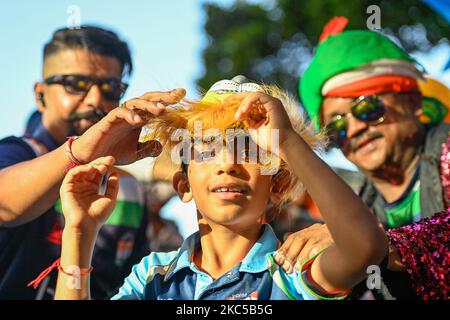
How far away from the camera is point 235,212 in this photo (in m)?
2.09

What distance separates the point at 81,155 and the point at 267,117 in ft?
1.85

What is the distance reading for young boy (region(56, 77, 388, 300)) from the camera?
181cm

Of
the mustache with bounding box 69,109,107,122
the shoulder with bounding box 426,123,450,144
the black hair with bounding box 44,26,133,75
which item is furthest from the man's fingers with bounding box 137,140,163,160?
the shoulder with bounding box 426,123,450,144

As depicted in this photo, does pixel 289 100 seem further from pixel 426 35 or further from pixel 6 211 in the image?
pixel 426 35

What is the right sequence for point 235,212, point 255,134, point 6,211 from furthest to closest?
1. point 6,211
2. point 235,212
3. point 255,134

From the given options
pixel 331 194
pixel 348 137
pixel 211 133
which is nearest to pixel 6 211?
pixel 211 133

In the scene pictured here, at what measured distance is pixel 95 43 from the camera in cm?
358

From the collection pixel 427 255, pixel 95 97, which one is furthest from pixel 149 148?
pixel 95 97

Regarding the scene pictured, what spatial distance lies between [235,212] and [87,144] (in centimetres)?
42

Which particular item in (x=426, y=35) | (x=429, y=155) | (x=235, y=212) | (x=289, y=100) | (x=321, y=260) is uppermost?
(x=426, y=35)

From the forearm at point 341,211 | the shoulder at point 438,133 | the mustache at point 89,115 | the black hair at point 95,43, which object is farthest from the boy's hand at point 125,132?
the shoulder at point 438,133

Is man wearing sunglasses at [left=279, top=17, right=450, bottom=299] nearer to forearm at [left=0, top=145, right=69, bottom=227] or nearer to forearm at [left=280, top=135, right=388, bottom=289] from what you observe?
forearm at [left=0, top=145, right=69, bottom=227]

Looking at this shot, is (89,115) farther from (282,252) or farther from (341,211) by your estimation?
(341,211)

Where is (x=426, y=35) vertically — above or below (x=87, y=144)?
above
